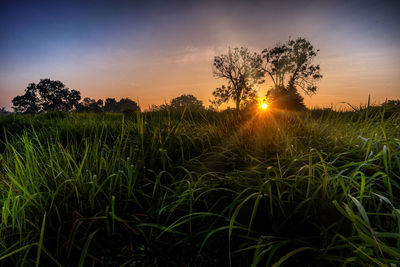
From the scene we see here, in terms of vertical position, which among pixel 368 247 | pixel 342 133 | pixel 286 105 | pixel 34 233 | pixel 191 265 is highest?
pixel 286 105

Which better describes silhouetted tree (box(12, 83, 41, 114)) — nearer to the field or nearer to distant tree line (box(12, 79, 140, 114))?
distant tree line (box(12, 79, 140, 114))

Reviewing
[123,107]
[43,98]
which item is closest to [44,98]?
[43,98]

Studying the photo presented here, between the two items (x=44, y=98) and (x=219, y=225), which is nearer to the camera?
(x=219, y=225)

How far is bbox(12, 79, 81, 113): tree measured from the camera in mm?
66875

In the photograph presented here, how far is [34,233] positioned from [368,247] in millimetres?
1923

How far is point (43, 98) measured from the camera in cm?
6875

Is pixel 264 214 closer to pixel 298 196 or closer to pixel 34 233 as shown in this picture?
pixel 298 196

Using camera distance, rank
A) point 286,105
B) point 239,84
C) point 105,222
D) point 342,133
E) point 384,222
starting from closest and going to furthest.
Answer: point 384,222
point 105,222
point 342,133
point 286,105
point 239,84

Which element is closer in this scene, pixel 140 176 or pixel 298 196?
pixel 298 196

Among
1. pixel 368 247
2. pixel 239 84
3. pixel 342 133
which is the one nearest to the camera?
pixel 368 247

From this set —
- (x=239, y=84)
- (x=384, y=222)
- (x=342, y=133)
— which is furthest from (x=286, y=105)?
(x=239, y=84)

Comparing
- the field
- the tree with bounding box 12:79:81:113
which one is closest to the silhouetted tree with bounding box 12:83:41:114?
the tree with bounding box 12:79:81:113

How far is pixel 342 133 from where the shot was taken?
281 centimetres

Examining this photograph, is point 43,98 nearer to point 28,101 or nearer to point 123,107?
point 28,101
